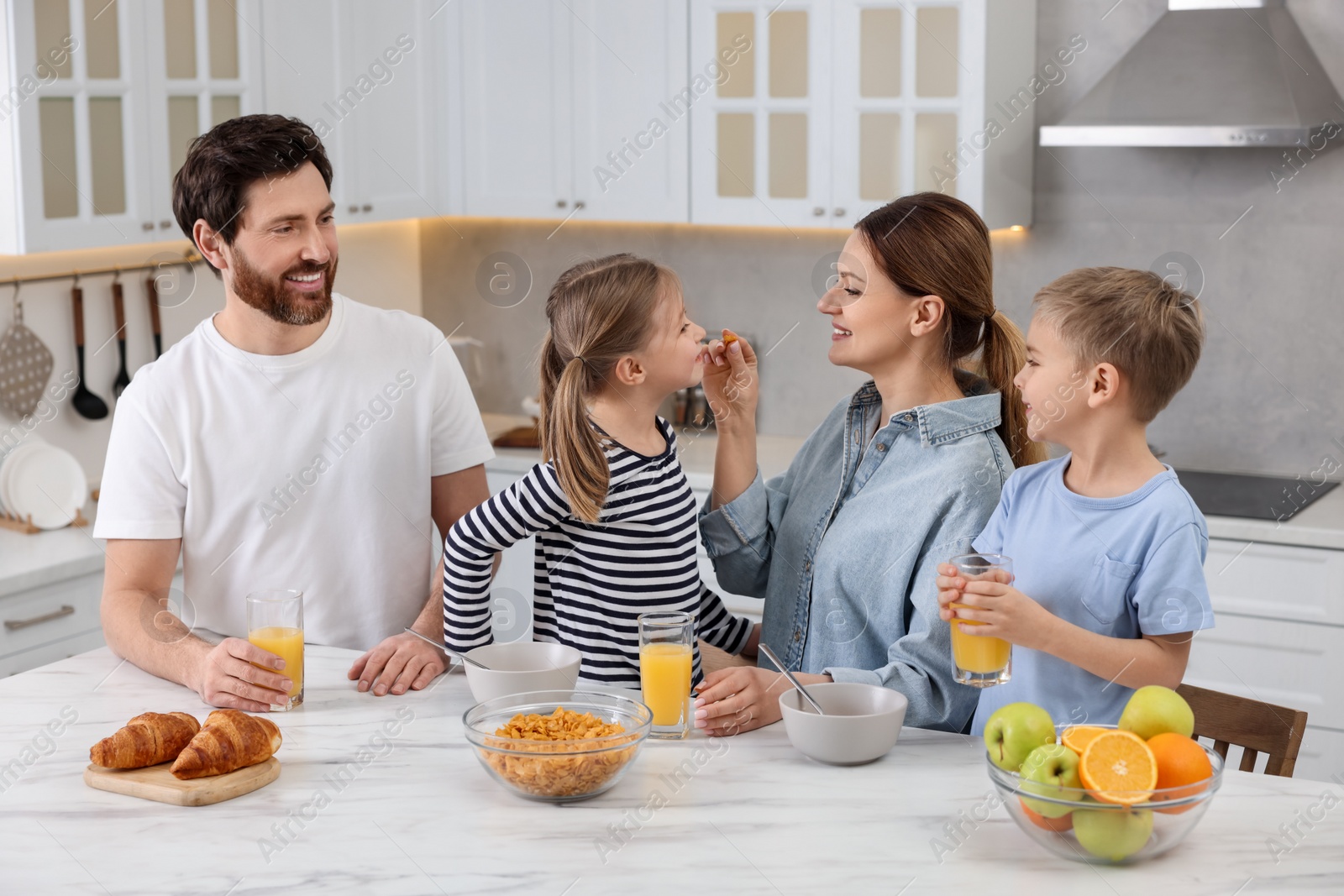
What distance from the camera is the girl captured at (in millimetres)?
1598

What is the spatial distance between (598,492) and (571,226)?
2.41 meters

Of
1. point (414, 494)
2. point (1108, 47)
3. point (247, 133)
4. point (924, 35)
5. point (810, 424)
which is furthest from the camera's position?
point (810, 424)

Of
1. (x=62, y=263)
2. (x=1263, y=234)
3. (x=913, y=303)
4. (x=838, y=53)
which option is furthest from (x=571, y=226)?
(x=913, y=303)

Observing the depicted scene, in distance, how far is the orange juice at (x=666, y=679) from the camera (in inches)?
55.2

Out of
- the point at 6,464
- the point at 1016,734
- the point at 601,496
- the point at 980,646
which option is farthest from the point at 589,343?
the point at 6,464

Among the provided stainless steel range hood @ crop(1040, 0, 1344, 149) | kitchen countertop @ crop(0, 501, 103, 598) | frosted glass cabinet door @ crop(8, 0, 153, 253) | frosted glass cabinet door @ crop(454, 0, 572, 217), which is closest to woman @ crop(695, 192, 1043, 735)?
stainless steel range hood @ crop(1040, 0, 1344, 149)

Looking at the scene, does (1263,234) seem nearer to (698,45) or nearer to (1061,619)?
Result: (698,45)

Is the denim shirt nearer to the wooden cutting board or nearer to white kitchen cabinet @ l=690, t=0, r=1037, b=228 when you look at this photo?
the wooden cutting board

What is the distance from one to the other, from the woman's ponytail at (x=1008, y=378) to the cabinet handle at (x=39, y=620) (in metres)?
1.99

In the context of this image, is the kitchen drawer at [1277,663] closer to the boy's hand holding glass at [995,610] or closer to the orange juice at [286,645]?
the boy's hand holding glass at [995,610]

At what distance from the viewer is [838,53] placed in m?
3.22

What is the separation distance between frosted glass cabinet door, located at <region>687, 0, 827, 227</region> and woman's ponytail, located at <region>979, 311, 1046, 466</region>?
1637mm

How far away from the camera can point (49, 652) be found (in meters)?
2.76

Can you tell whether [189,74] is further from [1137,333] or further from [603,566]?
[1137,333]
